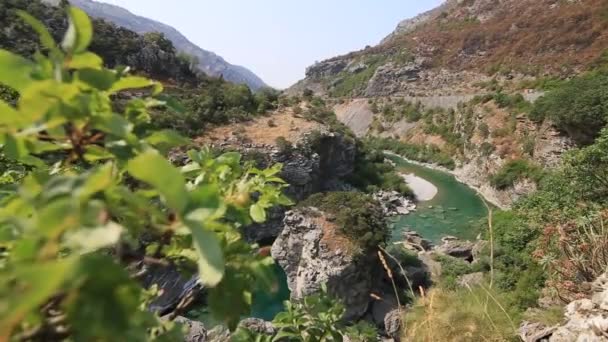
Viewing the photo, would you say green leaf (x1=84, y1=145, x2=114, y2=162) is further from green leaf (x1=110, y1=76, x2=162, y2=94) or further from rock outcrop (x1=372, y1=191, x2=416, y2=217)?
rock outcrop (x1=372, y1=191, x2=416, y2=217)

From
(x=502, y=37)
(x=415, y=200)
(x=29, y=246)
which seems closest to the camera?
(x=29, y=246)

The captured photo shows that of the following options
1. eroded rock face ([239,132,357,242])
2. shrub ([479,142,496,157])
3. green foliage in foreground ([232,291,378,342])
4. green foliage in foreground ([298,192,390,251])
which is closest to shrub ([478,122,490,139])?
shrub ([479,142,496,157])

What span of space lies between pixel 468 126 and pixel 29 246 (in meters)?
34.3

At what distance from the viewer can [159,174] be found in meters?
0.48

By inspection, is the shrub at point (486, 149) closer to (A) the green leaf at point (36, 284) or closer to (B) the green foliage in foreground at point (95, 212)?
(B) the green foliage in foreground at point (95, 212)

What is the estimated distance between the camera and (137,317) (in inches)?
19.4

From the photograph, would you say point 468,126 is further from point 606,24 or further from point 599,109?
point 606,24

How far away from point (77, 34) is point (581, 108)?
24.5m

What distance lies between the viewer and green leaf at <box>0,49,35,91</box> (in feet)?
2.01

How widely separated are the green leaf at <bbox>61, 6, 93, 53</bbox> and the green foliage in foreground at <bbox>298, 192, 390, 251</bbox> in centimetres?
1291


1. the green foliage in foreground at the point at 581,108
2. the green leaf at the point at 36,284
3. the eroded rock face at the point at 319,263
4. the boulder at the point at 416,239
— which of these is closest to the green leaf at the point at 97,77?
the green leaf at the point at 36,284

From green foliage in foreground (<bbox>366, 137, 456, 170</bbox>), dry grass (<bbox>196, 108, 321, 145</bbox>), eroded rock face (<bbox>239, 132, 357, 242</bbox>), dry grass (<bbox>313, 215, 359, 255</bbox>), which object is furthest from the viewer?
green foliage in foreground (<bbox>366, 137, 456, 170</bbox>)

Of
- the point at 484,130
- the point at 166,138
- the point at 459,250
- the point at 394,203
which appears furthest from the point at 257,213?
the point at 484,130

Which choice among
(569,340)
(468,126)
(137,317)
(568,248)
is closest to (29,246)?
(137,317)
